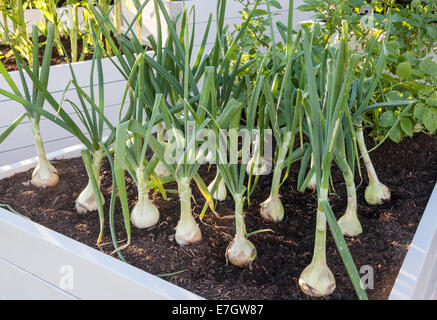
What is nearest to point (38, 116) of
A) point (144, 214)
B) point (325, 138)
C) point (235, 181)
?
point (144, 214)

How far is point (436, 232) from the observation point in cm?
78

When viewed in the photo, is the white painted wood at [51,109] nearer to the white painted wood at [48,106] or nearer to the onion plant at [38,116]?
the white painted wood at [48,106]

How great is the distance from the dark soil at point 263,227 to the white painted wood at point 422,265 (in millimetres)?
27

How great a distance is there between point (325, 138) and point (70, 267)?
401 millimetres

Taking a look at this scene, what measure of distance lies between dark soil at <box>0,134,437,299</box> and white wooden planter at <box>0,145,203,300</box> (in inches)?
2.1

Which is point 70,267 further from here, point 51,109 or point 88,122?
point 51,109

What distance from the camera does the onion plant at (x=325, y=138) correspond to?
0.59 m

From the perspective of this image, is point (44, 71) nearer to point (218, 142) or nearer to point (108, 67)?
point (218, 142)

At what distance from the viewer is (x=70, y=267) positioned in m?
0.74

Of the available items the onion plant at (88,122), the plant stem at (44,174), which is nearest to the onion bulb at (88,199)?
the onion plant at (88,122)

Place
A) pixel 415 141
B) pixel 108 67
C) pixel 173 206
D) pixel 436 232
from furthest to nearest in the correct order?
pixel 108 67 < pixel 415 141 < pixel 173 206 < pixel 436 232
